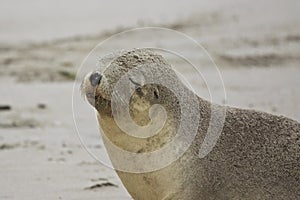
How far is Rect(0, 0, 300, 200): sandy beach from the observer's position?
6.50 meters

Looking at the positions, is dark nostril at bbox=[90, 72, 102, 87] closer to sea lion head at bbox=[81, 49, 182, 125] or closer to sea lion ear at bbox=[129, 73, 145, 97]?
sea lion head at bbox=[81, 49, 182, 125]

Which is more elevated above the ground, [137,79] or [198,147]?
[137,79]

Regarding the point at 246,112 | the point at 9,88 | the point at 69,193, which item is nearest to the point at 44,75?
the point at 9,88

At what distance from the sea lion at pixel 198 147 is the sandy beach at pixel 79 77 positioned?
1219 mm

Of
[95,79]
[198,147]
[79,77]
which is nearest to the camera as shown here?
[95,79]

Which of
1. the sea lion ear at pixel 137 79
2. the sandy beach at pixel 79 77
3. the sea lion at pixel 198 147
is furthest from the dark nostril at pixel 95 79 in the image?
the sandy beach at pixel 79 77

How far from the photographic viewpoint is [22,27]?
12922 millimetres

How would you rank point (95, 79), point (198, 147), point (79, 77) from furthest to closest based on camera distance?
point (79, 77), point (198, 147), point (95, 79)

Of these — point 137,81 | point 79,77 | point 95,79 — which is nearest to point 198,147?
point 137,81

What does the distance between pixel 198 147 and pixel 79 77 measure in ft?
16.2

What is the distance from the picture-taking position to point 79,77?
9570 millimetres

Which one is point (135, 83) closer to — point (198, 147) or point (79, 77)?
point (198, 147)

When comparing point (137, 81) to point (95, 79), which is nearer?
point (95, 79)

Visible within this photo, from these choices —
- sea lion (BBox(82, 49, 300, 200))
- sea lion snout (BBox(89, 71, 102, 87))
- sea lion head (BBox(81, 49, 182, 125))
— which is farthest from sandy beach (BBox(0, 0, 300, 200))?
sea lion snout (BBox(89, 71, 102, 87))
